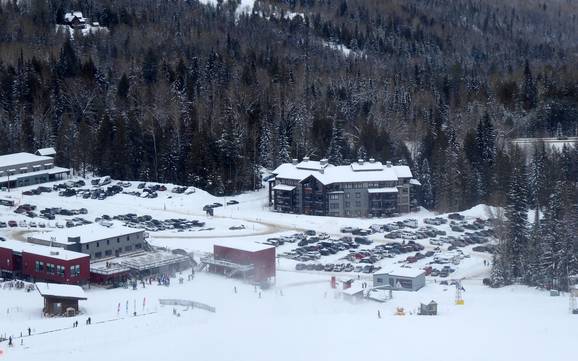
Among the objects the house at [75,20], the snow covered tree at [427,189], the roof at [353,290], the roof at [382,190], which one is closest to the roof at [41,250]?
the roof at [353,290]

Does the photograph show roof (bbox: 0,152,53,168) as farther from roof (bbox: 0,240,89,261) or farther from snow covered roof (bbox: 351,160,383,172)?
snow covered roof (bbox: 351,160,383,172)

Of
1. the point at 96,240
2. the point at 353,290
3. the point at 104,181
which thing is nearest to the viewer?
the point at 353,290

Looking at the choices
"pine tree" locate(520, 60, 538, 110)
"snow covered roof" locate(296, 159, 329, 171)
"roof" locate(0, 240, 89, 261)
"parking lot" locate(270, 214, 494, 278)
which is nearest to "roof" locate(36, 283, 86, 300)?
"roof" locate(0, 240, 89, 261)

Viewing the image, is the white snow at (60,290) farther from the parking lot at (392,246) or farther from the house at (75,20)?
the house at (75,20)

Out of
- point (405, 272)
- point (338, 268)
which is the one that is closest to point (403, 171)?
point (338, 268)

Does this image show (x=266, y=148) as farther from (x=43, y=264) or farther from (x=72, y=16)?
(x=72, y=16)

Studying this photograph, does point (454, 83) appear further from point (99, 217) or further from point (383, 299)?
point (383, 299)
